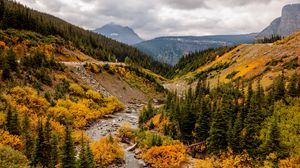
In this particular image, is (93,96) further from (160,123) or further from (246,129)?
(246,129)

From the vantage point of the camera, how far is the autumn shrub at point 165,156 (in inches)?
1801

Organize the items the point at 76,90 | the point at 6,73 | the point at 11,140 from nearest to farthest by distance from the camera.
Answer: the point at 11,140, the point at 6,73, the point at 76,90

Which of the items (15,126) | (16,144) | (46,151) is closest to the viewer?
(46,151)

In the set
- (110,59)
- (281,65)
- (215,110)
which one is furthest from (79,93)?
(110,59)

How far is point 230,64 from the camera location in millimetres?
134375

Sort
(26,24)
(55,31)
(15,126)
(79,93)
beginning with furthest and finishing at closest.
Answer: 1. (55,31)
2. (26,24)
3. (79,93)
4. (15,126)

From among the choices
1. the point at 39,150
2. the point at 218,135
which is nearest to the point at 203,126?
the point at 218,135

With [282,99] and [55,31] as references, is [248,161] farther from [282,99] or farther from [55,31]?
[55,31]

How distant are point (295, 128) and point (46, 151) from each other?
1440 inches

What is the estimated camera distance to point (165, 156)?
155 feet

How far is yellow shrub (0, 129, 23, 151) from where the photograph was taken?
39781 mm

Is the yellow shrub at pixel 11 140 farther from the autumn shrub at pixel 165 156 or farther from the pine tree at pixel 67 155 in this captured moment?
the autumn shrub at pixel 165 156

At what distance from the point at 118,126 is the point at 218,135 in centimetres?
2896

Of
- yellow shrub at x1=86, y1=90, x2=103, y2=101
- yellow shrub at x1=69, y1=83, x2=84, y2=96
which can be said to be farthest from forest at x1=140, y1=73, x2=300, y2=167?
yellow shrub at x1=69, y1=83, x2=84, y2=96
